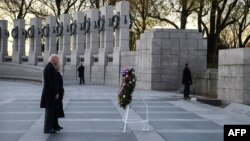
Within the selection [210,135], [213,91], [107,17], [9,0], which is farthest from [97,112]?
[9,0]

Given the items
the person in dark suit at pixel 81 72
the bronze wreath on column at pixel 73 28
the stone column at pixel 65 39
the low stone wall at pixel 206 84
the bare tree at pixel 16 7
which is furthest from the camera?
the bare tree at pixel 16 7

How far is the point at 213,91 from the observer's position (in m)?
24.8

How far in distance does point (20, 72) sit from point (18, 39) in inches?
273

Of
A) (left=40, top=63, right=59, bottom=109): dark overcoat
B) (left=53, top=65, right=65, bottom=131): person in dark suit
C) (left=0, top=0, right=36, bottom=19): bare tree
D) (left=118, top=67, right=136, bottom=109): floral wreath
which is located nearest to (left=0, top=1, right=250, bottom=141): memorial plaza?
(left=118, top=67, right=136, bottom=109): floral wreath

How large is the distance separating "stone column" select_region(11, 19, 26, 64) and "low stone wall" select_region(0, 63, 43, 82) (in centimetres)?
180

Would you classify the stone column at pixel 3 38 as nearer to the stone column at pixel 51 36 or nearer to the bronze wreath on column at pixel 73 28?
the stone column at pixel 51 36

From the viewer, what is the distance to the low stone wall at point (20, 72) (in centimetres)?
4372

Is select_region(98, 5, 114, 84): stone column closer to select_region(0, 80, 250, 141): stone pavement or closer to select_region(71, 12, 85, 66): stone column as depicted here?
select_region(71, 12, 85, 66): stone column

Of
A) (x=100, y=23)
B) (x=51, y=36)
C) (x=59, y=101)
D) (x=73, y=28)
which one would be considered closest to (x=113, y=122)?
(x=59, y=101)

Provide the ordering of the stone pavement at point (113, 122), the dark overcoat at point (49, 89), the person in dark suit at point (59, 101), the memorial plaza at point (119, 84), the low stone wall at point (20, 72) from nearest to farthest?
the stone pavement at point (113, 122) → the dark overcoat at point (49, 89) → the person in dark suit at point (59, 101) → the memorial plaza at point (119, 84) → the low stone wall at point (20, 72)

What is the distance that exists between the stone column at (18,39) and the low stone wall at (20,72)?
5.90ft

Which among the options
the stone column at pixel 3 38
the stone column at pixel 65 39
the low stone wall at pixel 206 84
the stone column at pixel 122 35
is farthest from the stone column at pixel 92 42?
the stone column at pixel 3 38

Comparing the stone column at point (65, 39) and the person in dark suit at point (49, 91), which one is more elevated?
the stone column at point (65, 39)

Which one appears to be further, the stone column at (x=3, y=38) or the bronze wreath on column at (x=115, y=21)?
the stone column at (x=3, y=38)
